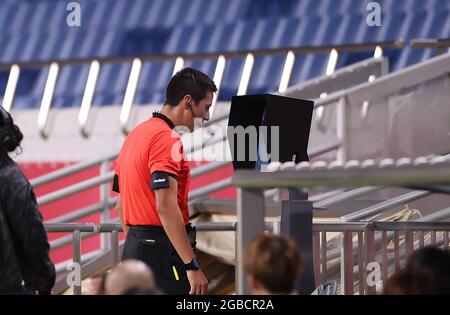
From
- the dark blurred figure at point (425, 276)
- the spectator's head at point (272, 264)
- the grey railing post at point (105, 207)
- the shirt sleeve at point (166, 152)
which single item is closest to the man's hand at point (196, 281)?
the shirt sleeve at point (166, 152)

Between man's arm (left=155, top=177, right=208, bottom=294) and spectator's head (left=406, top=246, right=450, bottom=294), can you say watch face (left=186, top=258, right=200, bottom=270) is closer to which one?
man's arm (left=155, top=177, right=208, bottom=294)

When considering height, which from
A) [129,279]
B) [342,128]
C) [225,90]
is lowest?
[129,279]

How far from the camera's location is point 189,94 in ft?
14.2

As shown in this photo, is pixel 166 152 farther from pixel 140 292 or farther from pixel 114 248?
pixel 114 248

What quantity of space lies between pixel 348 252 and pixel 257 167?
143cm

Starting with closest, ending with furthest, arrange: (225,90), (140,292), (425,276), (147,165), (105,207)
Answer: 1. (425,276)
2. (140,292)
3. (147,165)
4. (105,207)
5. (225,90)

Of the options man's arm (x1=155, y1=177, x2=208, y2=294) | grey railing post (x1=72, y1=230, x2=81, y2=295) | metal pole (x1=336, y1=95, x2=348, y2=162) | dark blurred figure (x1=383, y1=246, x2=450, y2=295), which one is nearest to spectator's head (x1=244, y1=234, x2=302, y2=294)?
dark blurred figure (x1=383, y1=246, x2=450, y2=295)

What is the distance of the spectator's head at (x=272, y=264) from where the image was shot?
287cm

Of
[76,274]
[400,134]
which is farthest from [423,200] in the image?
[76,274]

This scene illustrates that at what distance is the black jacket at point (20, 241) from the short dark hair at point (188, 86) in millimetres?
914

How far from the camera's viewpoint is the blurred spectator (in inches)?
118

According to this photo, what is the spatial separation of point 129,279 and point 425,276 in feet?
2.40

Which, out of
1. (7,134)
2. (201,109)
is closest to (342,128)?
(201,109)
